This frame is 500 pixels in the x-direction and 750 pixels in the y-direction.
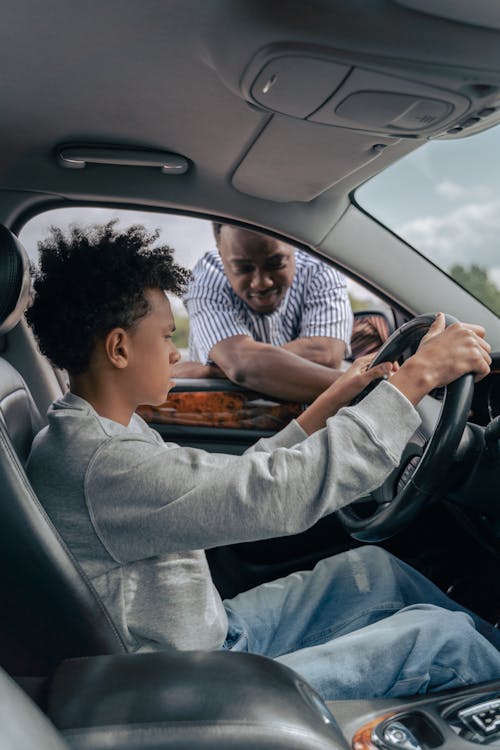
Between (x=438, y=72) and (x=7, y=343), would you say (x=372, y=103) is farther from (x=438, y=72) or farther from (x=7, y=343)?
(x=7, y=343)

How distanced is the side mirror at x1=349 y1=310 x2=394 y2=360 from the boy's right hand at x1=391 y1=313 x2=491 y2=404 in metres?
1.23

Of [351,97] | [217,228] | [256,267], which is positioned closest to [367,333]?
[256,267]

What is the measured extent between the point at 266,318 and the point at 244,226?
51 cm

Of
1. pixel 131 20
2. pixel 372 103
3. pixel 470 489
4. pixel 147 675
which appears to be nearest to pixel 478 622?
pixel 470 489

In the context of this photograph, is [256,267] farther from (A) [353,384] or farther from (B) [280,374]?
(A) [353,384]

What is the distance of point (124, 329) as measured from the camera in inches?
48.4

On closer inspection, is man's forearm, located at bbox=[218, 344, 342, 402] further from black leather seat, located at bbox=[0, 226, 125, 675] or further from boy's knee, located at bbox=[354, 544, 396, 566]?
black leather seat, located at bbox=[0, 226, 125, 675]

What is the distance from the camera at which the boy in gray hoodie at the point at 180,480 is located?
1.04 m

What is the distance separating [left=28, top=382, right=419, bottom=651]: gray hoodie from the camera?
103 cm

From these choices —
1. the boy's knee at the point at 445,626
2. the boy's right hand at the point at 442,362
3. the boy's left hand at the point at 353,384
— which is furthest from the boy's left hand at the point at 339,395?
the boy's knee at the point at 445,626

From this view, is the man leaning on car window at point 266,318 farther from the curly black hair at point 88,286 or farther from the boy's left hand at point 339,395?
the curly black hair at point 88,286

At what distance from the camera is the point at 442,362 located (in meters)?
1.13

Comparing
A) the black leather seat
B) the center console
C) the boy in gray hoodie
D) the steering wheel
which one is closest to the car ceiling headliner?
the boy in gray hoodie

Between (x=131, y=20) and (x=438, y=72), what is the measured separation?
48cm
